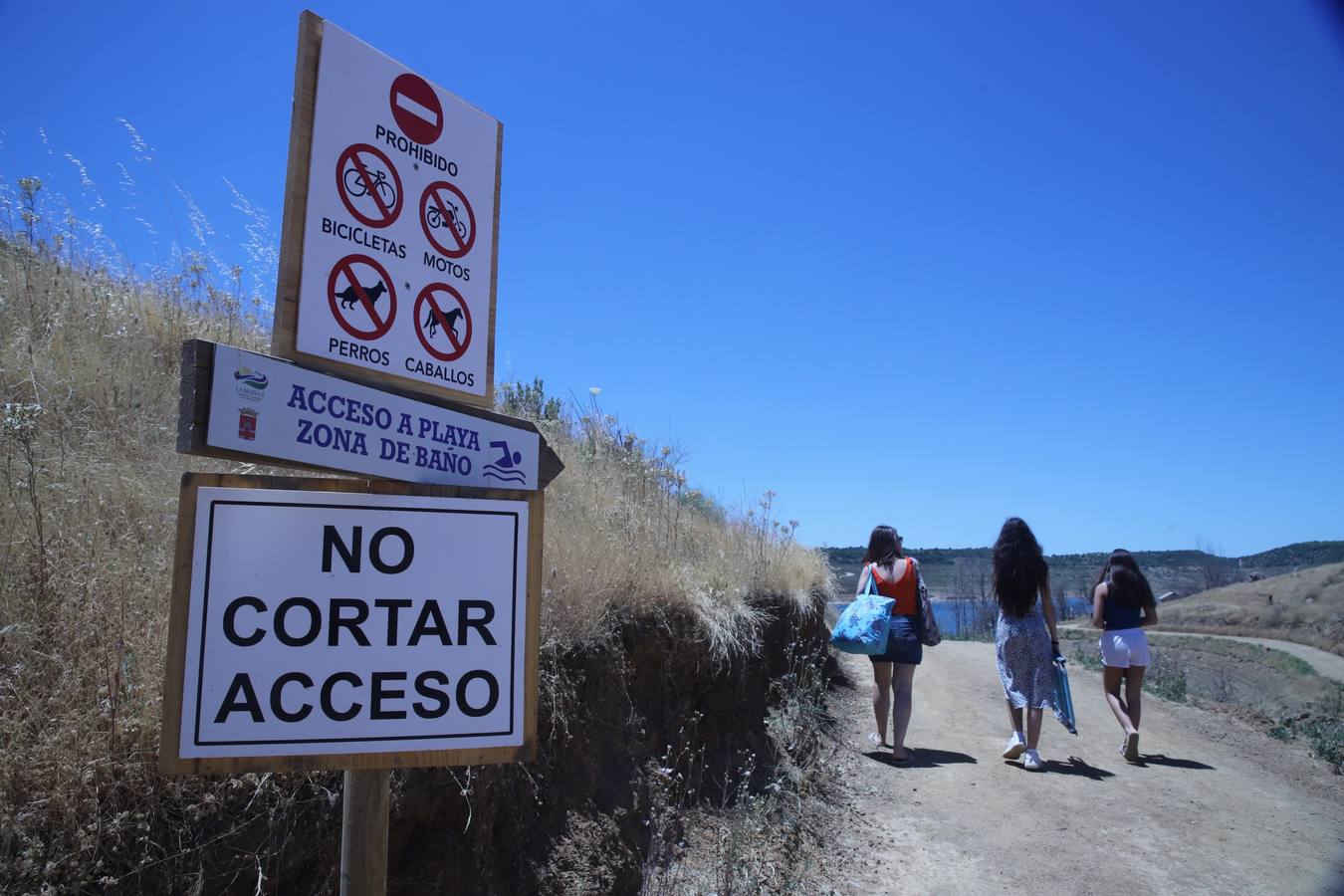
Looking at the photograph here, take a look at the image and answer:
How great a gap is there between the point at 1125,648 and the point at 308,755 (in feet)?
25.9

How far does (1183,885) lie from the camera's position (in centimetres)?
514

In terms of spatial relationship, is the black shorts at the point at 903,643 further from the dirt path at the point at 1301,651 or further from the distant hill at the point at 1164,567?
the distant hill at the point at 1164,567

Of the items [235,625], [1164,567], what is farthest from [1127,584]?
[1164,567]

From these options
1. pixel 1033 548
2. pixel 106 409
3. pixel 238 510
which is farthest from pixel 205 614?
pixel 1033 548

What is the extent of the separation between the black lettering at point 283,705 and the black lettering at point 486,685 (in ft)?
1.22

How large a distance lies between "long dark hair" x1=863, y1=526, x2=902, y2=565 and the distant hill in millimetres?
27110

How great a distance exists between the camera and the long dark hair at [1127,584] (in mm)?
8109

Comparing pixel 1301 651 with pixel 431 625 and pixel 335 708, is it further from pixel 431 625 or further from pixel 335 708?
pixel 335 708

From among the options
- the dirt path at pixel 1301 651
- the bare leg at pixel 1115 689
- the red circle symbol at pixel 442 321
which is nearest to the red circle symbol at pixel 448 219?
the red circle symbol at pixel 442 321

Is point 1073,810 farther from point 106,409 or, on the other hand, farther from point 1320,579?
point 1320,579

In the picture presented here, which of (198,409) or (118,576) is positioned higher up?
(198,409)

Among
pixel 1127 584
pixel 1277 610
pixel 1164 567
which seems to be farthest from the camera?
pixel 1164 567

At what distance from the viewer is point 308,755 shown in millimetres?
2090

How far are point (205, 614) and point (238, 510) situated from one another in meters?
0.25
